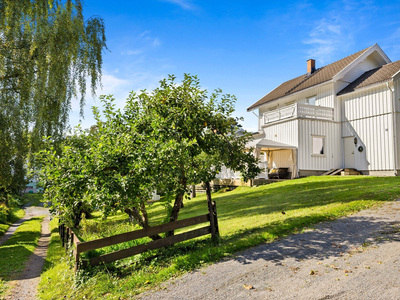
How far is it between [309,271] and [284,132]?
18.0 metres

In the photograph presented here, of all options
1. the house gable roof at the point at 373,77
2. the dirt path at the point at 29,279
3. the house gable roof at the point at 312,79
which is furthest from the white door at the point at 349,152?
the dirt path at the point at 29,279

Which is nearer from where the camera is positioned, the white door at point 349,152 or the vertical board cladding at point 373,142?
the vertical board cladding at point 373,142

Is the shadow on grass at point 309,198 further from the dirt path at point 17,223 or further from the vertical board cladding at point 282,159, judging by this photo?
the dirt path at point 17,223

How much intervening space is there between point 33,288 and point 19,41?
758 centimetres

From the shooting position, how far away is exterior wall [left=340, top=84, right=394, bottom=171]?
19.5 metres

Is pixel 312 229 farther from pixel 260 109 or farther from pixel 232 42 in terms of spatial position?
pixel 260 109

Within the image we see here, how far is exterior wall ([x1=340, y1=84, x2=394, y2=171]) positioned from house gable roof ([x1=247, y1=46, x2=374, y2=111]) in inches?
102

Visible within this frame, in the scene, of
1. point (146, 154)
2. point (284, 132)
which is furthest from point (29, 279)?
point (284, 132)

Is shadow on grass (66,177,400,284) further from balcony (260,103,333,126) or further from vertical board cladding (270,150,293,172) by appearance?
vertical board cladding (270,150,293,172)

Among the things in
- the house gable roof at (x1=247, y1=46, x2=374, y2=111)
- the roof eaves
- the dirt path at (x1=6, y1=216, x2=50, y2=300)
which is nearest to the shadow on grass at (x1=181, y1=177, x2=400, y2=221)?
the dirt path at (x1=6, y1=216, x2=50, y2=300)

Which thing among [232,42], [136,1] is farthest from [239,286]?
[136,1]

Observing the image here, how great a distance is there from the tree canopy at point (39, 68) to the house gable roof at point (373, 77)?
18071mm

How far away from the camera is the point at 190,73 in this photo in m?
8.35

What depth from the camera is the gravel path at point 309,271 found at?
195 inches
